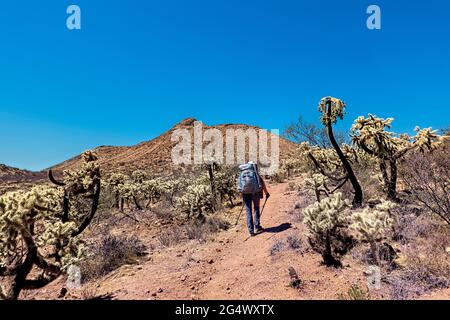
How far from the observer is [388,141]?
26.6 feet

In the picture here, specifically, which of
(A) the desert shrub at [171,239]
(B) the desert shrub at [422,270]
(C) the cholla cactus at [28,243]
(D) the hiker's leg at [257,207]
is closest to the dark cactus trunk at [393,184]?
(B) the desert shrub at [422,270]

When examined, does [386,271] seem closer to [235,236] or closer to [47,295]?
[235,236]

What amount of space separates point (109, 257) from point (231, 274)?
8.97 feet

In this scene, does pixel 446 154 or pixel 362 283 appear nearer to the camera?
pixel 362 283

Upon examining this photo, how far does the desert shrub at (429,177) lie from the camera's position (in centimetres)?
586

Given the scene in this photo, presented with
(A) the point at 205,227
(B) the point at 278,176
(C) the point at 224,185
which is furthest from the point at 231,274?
(B) the point at 278,176

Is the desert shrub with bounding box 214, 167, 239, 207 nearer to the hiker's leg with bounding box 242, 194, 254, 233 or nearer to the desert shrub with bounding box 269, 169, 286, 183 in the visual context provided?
the hiker's leg with bounding box 242, 194, 254, 233

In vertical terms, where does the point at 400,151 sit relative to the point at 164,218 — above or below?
above

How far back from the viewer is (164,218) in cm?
1046

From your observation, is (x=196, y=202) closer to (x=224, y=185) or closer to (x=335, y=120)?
(x=224, y=185)

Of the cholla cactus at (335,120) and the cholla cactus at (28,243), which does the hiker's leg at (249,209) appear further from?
the cholla cactus at (28,243)

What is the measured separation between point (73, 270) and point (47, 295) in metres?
1.15

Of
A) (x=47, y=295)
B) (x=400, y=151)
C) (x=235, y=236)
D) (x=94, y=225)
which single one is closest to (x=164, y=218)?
(x=94, y=225)
